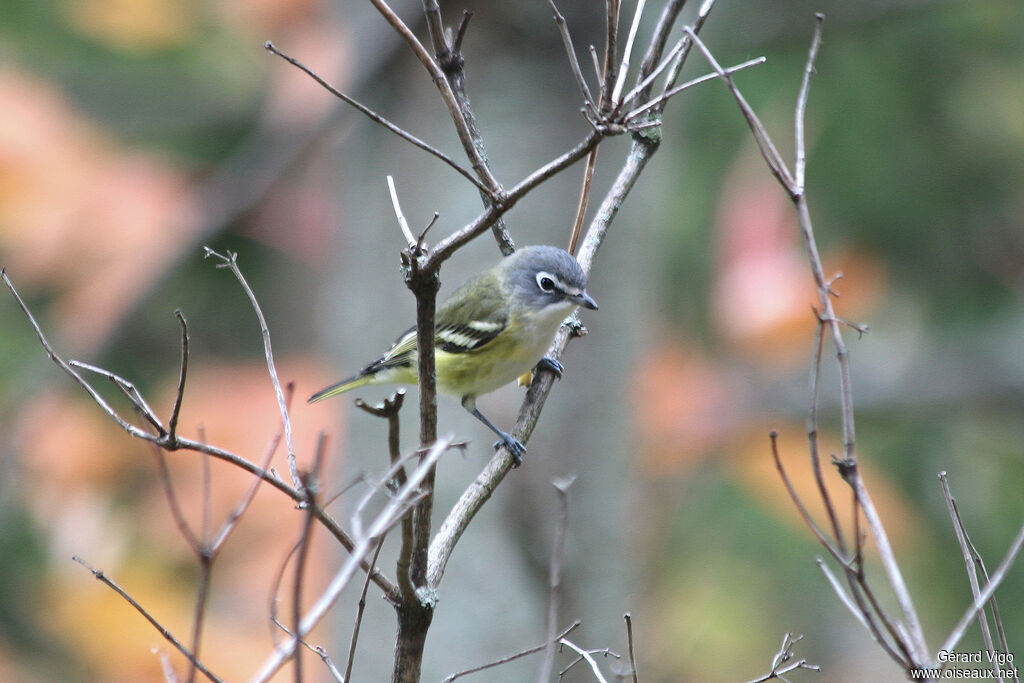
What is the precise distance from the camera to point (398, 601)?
1.27 metres

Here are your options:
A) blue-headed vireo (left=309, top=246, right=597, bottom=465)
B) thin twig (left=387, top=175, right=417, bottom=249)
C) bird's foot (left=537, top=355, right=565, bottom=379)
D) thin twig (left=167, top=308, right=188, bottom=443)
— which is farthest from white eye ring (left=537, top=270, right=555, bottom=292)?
thin twig (left=167, top=308, right=188, bottom=443)

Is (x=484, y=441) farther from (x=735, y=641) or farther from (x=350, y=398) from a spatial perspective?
(x=735, y=641)

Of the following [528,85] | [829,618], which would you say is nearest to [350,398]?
[528,85]

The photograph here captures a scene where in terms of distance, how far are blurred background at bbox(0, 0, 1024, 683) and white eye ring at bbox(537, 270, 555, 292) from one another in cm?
85

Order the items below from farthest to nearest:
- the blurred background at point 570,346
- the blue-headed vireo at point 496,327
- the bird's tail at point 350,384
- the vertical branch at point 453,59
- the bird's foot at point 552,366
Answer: the blurred background at point 570,346 < the bird's tail at point 350,384 < the blue-headed vireo at point 496,327 < the bird's foot at point 552,366 < the vertical branch at point 453,59

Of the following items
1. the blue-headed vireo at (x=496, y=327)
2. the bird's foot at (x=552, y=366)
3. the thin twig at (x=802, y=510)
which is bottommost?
the thin twig at (x=802, y=510)

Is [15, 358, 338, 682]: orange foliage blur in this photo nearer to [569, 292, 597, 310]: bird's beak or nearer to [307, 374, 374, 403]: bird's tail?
[307, 374, 374, 403]: bird's tail

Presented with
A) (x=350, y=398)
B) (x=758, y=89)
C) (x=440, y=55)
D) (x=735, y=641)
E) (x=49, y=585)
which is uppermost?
(x=758, y=89)

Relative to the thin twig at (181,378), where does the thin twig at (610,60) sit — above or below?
above

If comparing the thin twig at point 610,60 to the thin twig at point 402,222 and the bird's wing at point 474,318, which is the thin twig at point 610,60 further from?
the bird's wing at point 474,318

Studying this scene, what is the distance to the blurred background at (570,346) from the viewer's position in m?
3.74

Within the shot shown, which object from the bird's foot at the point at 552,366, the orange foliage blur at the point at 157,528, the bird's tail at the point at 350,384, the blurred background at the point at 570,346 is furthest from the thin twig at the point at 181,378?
the orange foliage blur at the point at 157,528

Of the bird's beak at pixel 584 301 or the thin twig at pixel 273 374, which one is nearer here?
the thin twig at pixel 273 374

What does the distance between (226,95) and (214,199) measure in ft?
7.61
